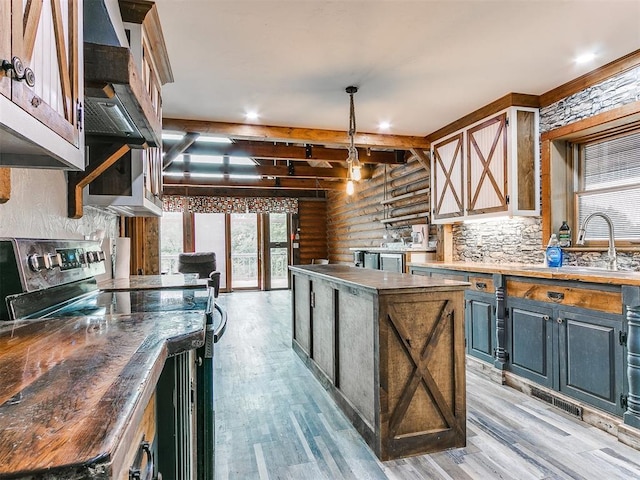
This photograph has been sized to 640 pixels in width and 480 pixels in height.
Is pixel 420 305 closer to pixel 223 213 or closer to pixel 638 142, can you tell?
pixel 638 142

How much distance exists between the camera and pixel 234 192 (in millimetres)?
9359

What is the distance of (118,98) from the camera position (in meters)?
1.38

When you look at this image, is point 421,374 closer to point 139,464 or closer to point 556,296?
point 556,296

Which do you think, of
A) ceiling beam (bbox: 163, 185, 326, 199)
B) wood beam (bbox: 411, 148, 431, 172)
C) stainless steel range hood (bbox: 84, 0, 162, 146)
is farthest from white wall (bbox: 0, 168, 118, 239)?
ceiling beam (bbox: 163, 185, 326, 199)

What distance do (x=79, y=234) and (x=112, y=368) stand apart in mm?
1700

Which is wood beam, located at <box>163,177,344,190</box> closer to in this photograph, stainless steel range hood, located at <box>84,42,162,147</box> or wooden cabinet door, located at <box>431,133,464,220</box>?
wooden cabinet door, located at <box>431,133,464,220</box>

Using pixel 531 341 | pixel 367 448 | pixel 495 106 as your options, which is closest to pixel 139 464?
pixel 367 448

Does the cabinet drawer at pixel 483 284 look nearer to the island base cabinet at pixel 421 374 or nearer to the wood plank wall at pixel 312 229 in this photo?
the island base cabinet at pixel 421 374

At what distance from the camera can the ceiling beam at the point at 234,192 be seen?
8.70 metres

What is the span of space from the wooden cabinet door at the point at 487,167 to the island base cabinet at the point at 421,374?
206 cm

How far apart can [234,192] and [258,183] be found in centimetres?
140

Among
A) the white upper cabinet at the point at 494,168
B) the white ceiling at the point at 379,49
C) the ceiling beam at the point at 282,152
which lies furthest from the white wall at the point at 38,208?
the white upper cabinet at the point at 494,168

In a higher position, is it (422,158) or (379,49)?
(379,49)

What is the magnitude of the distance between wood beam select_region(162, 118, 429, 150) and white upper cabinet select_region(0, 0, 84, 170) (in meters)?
3.40
